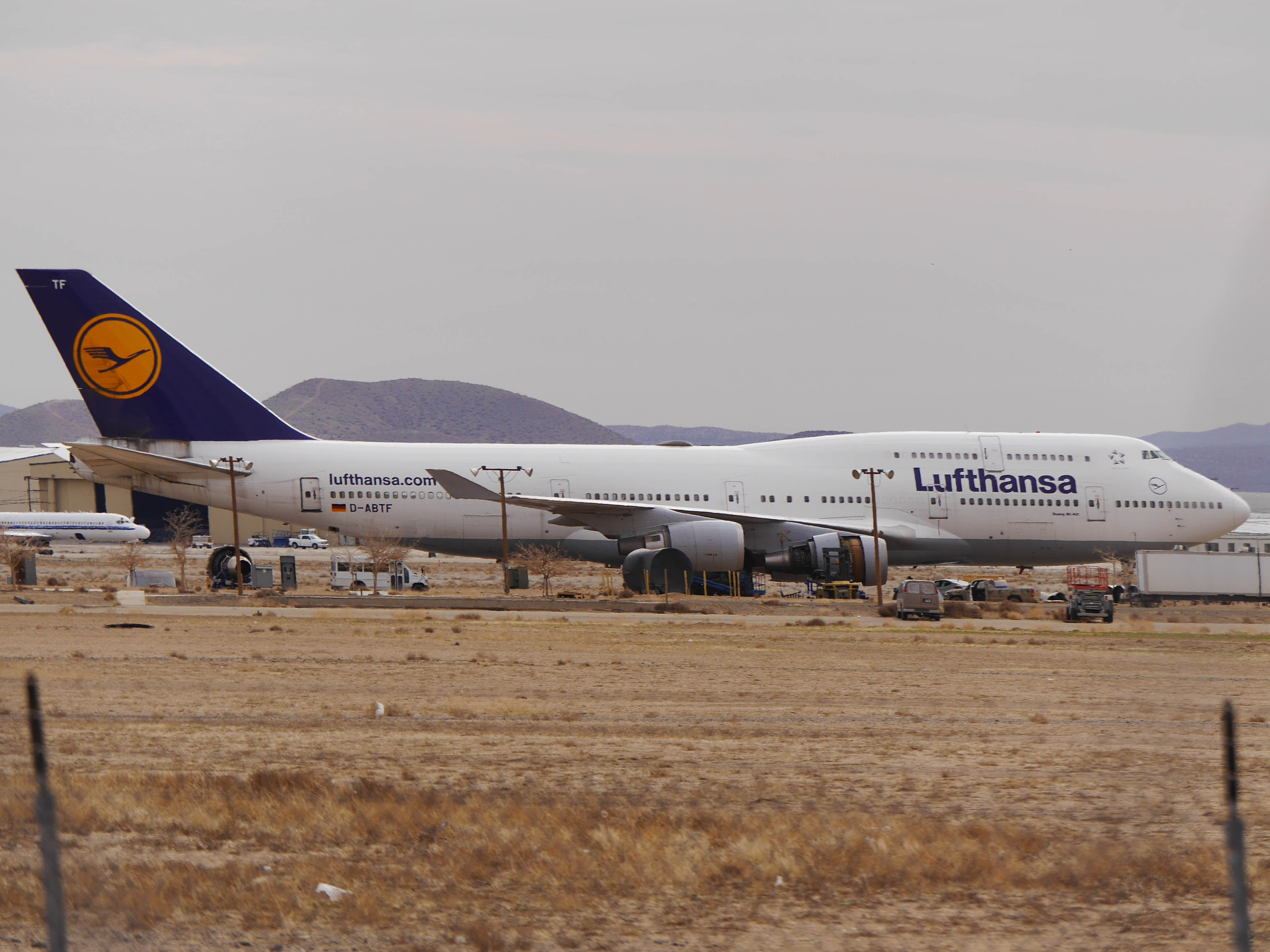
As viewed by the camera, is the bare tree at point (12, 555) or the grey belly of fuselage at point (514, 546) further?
the bare tree at point (12, 555)

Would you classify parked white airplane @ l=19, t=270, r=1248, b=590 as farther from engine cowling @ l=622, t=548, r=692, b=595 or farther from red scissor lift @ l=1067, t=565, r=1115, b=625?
red scissor lift @ l=1067, t=565, r=1115, b=625

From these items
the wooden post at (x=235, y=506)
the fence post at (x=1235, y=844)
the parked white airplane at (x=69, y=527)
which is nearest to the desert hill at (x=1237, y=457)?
the fence post at (x=1235, y=844)

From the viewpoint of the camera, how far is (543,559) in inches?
1897

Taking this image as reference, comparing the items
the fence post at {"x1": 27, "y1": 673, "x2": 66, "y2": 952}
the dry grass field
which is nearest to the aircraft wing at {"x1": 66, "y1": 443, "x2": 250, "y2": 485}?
the dry grass field

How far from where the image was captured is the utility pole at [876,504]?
1674 inches

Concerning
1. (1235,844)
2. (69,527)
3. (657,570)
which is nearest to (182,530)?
(69,527)

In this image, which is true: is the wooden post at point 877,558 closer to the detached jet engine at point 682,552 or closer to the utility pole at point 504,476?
the detached jet engine at point 682,552

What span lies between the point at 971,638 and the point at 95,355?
3249 centimetres

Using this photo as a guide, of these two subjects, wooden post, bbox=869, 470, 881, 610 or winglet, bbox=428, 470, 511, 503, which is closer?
winglet, bbox=428, 470, 511, 503

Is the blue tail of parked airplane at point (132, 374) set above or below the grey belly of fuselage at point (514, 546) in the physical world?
above

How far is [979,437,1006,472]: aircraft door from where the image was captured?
4594 cm

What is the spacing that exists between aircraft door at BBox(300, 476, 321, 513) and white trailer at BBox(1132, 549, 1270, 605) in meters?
31.6

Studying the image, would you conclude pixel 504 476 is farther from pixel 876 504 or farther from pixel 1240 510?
pixel 1240 510

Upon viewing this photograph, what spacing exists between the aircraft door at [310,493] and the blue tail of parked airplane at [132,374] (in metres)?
2.30
